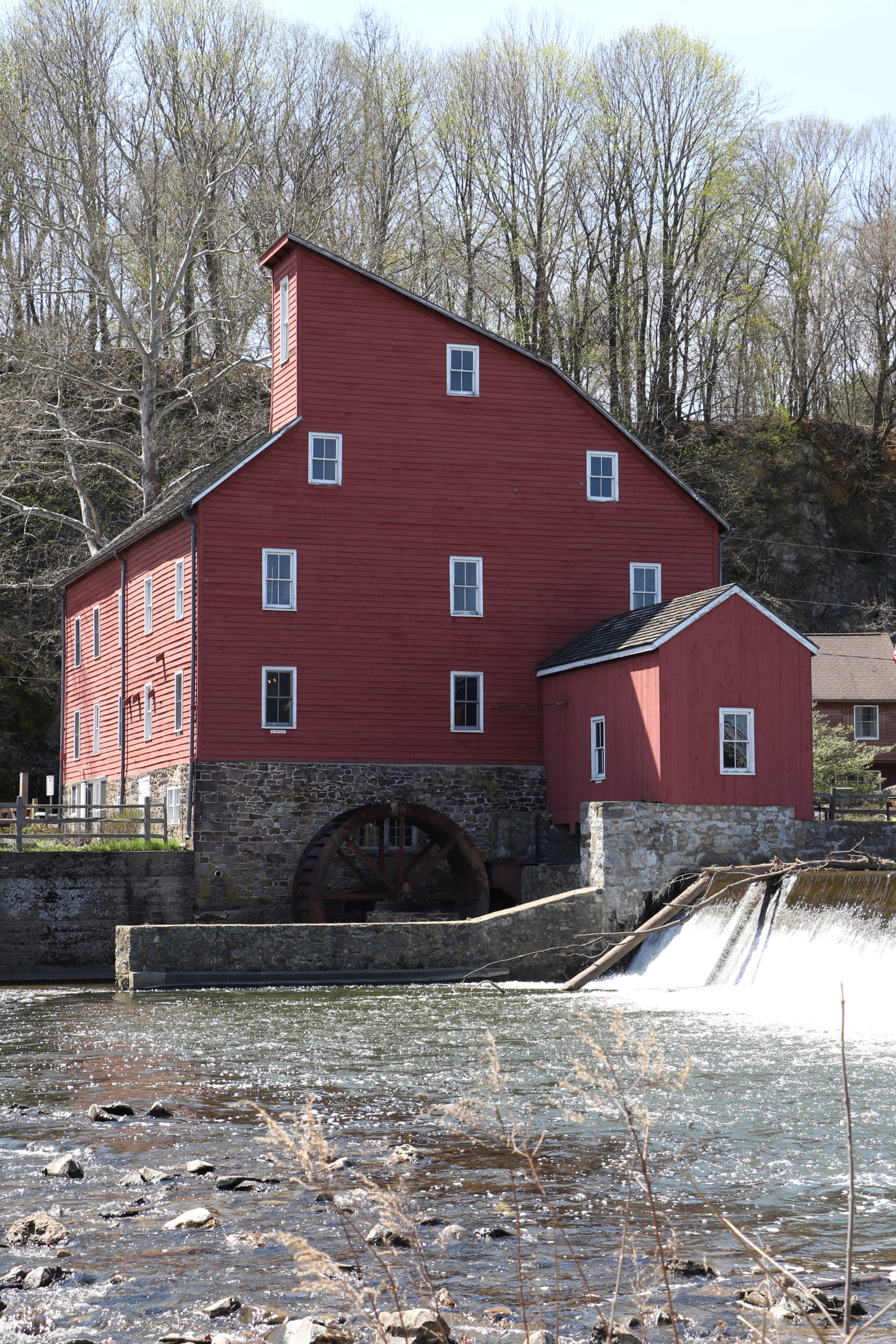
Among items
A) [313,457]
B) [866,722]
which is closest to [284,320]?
[313,457]

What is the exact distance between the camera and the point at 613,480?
→ 29094mm

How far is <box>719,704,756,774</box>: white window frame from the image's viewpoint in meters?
24.0

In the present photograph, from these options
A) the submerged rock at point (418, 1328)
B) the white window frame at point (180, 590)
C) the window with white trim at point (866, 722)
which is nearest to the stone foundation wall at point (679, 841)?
the white window frame at point (180, 590)

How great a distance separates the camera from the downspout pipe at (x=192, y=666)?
25.5 m

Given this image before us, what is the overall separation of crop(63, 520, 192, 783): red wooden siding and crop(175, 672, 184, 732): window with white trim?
0.40ft

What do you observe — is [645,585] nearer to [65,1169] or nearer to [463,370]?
[463,370]

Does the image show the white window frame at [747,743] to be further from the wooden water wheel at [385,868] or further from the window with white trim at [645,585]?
the window with white trim at [645,585]

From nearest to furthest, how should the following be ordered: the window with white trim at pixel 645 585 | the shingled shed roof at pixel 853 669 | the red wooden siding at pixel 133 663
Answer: the red wooden siding at pixel 133 663 < the window with white trim at pixel 645 585 < the shingled shed roof at pixel 853 669

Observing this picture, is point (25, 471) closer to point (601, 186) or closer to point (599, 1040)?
point (601, 186)

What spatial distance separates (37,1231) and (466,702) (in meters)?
20.6

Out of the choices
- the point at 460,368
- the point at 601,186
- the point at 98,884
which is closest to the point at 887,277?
the point at 601,186

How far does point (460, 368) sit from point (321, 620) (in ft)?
18.3

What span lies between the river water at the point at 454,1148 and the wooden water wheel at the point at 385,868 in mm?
6603

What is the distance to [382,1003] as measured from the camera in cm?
1789
